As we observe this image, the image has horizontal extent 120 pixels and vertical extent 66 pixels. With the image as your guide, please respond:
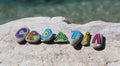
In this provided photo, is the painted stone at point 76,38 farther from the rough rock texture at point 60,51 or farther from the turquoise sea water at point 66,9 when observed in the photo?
the turquoise sea water at point 66,9

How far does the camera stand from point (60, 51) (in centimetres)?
750

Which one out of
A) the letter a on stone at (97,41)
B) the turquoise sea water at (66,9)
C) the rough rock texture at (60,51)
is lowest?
the turquoise sea water at (66,9)

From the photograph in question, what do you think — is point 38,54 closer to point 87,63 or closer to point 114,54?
point 87,63

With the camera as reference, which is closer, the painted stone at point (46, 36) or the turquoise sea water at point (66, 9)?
the painted stone at point (46, 36)

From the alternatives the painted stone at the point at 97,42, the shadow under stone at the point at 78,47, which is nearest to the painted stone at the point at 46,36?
the shadow under stone at the point at 78,47

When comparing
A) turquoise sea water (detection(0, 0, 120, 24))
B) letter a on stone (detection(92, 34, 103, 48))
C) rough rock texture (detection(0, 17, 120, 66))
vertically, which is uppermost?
letter a on stone (detection(92, 34, 103, 48))

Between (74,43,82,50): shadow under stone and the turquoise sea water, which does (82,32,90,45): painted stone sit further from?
the turquoise sea water

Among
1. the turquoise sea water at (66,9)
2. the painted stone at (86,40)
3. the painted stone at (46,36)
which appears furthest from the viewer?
the turquoise sea water at (66,9)

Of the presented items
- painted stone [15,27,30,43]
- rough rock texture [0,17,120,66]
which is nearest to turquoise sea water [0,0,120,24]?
rough rock texture [0,17,120,66]

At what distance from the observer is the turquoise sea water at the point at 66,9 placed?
11.5m

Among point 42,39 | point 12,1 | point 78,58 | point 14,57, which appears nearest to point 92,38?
point 78,58

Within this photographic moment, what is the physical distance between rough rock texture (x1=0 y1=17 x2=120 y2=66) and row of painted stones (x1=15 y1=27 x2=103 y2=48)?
14cm

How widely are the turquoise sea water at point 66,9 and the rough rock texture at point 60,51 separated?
319cm

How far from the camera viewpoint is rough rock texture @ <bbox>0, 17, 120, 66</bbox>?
284 inches
